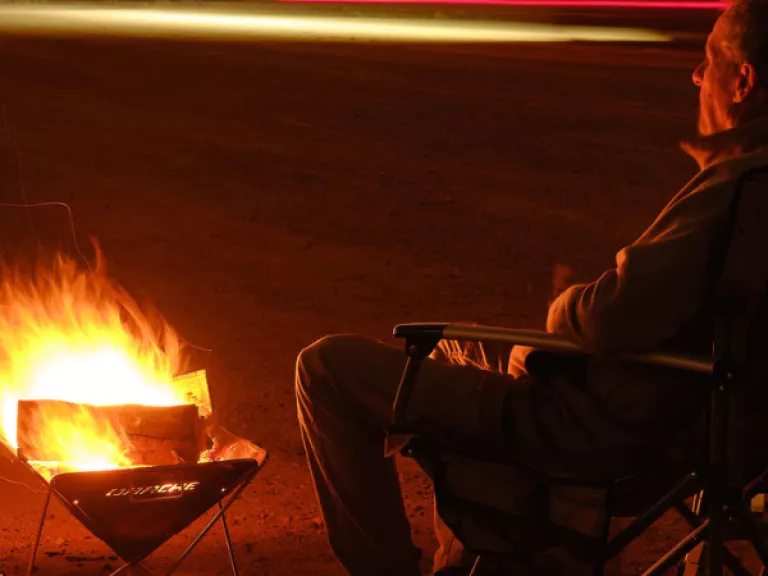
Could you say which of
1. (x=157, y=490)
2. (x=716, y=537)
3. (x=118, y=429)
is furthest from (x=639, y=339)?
(x=118, y=429)

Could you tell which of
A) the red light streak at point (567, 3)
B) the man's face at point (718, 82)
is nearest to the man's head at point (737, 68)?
the man's face at point (718, 82)

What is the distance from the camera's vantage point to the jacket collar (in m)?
2.46

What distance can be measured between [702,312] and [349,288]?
379cm

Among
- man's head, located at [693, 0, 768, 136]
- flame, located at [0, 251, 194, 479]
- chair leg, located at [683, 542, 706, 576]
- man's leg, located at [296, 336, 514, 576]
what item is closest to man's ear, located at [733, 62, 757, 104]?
man's head, located at [693, 0, 768, 136]

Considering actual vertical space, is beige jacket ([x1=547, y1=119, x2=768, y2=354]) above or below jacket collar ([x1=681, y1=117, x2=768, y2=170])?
below

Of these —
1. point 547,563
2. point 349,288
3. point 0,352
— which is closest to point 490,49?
point 349,288

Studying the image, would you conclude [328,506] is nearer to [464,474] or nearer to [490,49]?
[464,474]

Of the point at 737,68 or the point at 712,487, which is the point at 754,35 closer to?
the point at 737,68

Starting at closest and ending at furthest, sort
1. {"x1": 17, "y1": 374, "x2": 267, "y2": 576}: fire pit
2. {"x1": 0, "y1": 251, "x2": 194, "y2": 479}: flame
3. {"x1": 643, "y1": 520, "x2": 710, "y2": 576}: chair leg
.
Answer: {"x1": 643, "y1": 520, "x2": 710, "y2": 576}: chair leg < {"x1": 17, "y1": 374, "x2": 267, "y2": 576}: fire pit < {"x1": 0, "y1": 251, "x2": 194, "y2": 479}: flame

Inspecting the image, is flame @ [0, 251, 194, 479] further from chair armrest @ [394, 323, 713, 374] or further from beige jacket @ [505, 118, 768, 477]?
beige jacket @ [505, 118, 768, 477]

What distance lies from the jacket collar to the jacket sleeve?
0.17m

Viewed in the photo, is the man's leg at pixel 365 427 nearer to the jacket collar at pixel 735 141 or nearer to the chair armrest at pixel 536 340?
the chair armrest at pixel 536 340

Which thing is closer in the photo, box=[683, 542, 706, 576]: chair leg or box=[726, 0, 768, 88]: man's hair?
box=[726, 0, 768, 88]: man's hair

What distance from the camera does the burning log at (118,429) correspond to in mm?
2988
